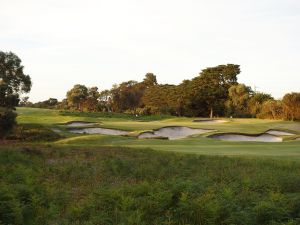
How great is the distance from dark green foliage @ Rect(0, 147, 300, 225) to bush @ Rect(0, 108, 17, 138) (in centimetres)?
1385

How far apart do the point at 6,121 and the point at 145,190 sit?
27.3 m

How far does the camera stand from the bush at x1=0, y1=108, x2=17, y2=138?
38.1 meters

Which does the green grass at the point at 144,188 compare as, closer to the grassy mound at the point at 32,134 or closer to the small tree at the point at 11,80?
the grassy mound at the point at 32,134

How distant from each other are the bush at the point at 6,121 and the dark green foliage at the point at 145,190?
45.4 ft

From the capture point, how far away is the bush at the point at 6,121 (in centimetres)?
3809

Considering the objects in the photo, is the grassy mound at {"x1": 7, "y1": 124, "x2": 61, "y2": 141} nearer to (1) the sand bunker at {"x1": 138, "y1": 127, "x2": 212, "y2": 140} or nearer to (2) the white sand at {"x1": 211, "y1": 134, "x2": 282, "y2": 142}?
(1) the sand bunker at {"x1": 138, "y1": 127, "x2": 212, "y2": 140}

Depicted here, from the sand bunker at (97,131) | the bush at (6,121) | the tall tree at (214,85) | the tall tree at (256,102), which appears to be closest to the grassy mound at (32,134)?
the bush at (6,121)

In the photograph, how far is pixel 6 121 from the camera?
127ft

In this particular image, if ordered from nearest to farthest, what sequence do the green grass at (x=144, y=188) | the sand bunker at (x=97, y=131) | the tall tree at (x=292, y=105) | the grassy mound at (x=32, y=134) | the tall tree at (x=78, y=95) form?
the green grass at (x=144, y=188)
the grassy mound at (x=32, y=134)
the sand bunker at (x=97, y=131)
the tall tree at (x=292, y=105)
the tall tree at (x=78, y=95)

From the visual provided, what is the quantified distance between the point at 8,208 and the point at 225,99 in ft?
269

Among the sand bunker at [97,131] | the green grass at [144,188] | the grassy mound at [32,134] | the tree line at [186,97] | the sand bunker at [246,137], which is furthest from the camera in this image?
the tree line at [186,97]

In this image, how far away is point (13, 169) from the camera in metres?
18.8

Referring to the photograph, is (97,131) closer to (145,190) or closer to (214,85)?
(145,190)

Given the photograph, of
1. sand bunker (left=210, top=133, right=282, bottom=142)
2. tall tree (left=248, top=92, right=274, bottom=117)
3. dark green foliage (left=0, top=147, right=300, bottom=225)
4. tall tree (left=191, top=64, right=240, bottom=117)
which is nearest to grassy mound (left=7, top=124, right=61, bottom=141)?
sand bunker (left=210, top=133, right=282, bottom=142)
